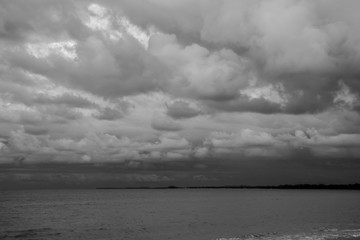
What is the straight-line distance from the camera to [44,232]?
6812 centimetres

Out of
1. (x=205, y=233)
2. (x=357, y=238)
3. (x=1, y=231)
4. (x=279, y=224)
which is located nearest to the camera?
(x=357, y=238)

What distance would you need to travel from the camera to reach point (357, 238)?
54.9 meters

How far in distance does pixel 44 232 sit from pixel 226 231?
30395 millimetres

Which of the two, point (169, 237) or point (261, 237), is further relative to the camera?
point (169, 237)

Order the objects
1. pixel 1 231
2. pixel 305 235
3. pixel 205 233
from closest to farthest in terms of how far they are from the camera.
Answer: pixel 305 235 < pixel 205 233 < pixel 1 231

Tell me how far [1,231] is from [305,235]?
5033 centimetres

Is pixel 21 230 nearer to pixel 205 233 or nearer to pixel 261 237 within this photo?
pixel 205 233

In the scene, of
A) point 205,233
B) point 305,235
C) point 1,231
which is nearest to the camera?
point 305,235

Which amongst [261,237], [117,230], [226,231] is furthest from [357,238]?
[117,230]

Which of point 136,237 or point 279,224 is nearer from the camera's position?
point 136,237

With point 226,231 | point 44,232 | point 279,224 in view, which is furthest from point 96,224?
point 279,224

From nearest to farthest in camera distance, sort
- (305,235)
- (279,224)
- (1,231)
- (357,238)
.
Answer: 1. (357,238)
2. (305,235)
3. (1,231)
4. (279,224)

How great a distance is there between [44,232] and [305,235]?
1652 inches

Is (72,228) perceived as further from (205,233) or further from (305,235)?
(305,235)
